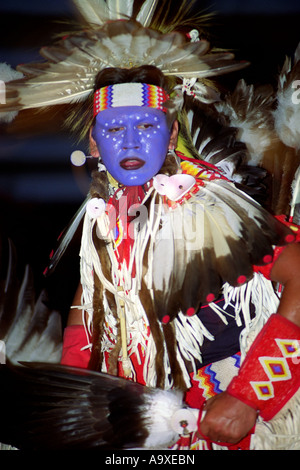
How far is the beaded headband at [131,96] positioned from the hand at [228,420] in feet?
3.56

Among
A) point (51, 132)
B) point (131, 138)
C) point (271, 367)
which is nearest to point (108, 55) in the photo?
point (131, 138)

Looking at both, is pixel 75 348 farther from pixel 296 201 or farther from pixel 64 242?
pixel 296 201

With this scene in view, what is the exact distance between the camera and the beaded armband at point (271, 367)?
1456 millimetres

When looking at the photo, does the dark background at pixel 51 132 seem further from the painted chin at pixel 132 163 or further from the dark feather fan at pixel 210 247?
the dark feather fan at pixel 210 247

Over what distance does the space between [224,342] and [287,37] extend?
1.44 m

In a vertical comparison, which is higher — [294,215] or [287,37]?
[287,37]

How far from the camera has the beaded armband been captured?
1.46 m

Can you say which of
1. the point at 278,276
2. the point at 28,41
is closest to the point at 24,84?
the point at 28,41

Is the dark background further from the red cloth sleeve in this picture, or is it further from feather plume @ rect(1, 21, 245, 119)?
the red cloth sleeve

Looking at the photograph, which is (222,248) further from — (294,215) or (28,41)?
(28,41)

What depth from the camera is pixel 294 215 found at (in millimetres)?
Result: 2072

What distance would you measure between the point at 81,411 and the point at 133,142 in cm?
97

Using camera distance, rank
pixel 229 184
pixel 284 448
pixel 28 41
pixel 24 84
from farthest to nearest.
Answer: pixel 28 41 < pixel 24 84 < pixel 229 184 < pixel 284 448

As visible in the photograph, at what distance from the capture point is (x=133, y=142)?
175cm
